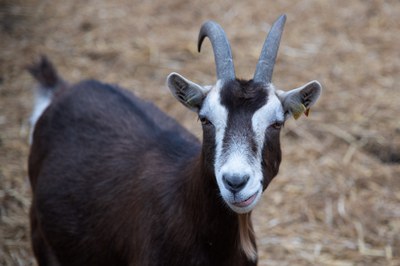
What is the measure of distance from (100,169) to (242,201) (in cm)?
137

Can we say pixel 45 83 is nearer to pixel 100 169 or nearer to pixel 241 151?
pixel 100 169

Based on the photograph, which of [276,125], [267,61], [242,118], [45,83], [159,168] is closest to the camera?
[242,118]

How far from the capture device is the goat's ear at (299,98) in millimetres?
3559

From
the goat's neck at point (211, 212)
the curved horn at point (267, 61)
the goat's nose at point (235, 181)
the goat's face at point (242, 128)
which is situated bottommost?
the goat's neck at point (211, 212)

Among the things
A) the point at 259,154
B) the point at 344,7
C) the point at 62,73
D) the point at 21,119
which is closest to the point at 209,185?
the point at 259,154

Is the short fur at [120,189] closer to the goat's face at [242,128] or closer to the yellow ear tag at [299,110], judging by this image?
the goat's face at [242,128]

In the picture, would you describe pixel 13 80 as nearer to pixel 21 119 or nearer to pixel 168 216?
pixel 21 119

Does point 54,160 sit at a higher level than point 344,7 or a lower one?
lower

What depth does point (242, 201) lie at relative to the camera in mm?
3258

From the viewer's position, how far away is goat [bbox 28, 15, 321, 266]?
134 inches

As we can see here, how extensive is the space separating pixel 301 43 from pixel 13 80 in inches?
134

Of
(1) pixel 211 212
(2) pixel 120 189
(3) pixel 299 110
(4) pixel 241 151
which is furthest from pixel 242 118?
(2) pixel 120 189

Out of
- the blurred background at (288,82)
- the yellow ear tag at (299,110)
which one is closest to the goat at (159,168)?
the yellow ear tag at (299,110)

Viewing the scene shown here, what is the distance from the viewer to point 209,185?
3592mm
